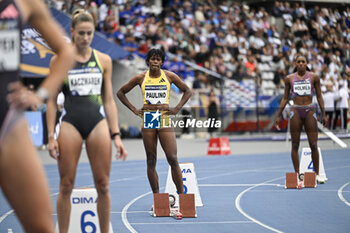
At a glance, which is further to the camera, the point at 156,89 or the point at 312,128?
the point at 312,128

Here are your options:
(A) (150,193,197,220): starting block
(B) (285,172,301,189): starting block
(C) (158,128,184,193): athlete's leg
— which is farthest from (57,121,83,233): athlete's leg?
(B) (285,172,301,189): starting block

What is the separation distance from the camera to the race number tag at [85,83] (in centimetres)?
552

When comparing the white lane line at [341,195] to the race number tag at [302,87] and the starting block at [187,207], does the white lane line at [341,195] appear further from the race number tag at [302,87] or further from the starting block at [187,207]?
the starting block at [187,207]

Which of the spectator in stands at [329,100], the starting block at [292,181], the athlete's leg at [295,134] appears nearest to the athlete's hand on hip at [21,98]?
the starting block at [292,181]

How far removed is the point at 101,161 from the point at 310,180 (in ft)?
22.9

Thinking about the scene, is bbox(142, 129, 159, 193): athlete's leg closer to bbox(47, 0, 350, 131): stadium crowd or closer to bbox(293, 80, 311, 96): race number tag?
bbox(293, 80, 311, 96): race number tag

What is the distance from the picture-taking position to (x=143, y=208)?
9.51 m

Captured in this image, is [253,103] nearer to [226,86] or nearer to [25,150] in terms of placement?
[226,86]

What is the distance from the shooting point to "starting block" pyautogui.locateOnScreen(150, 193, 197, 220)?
839 centimetres

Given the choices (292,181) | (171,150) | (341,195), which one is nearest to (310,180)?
(292,181)

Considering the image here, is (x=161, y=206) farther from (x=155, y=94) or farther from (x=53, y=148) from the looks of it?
(x=53, y=148)

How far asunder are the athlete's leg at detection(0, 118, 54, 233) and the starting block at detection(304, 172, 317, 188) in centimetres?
887

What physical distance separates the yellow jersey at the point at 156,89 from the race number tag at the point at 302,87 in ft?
12.6

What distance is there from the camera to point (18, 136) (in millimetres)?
3234
